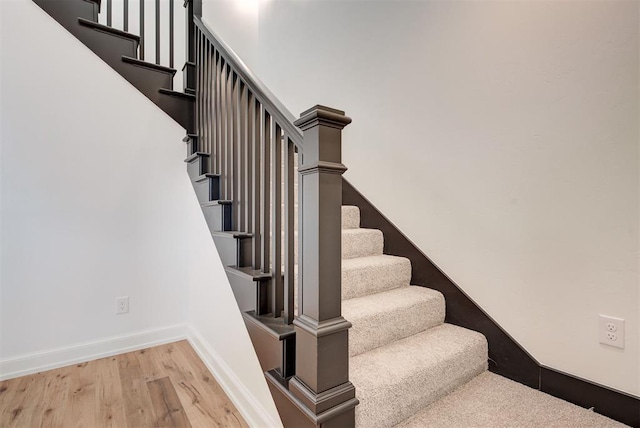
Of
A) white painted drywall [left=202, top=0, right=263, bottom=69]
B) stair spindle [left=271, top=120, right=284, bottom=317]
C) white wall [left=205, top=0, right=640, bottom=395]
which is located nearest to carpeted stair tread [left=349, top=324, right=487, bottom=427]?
white wall [left=205, top=0, right=640, bottom=395]

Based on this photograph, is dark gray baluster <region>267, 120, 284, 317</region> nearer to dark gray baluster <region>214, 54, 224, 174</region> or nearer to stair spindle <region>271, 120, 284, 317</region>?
stair spindle <region>271, 120, 284, 317</region>

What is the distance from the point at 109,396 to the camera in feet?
5.68

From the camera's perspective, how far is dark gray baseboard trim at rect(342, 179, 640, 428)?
118 cm

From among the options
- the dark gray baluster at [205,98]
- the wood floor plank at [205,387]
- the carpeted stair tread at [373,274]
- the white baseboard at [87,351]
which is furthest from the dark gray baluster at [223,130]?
the white baseboard at [87,351]

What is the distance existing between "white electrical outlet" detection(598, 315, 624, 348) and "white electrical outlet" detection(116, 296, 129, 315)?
2.66m

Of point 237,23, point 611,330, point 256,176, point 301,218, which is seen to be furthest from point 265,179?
point 237,23

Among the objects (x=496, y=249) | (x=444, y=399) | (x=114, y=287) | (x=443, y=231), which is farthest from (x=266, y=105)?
(x=114, y=287)

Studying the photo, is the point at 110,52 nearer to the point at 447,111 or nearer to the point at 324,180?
the point at 324,180

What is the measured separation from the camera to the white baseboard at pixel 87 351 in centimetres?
192

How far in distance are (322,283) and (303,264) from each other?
4.0 inches

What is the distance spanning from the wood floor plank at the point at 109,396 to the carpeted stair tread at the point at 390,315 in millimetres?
1209

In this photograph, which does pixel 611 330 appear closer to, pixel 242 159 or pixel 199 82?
pixel 242 159

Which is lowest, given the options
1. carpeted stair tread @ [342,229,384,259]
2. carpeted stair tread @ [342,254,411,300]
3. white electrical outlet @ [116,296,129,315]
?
white electrical outlet @ [116,296,129,315]

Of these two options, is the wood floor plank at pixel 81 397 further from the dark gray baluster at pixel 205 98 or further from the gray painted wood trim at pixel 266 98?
the gray painted wood trim at pixel 266 98
